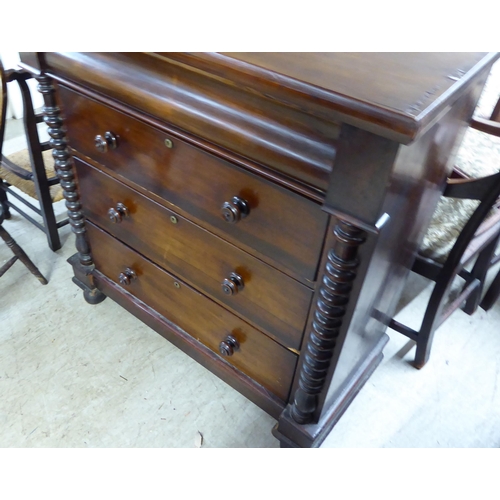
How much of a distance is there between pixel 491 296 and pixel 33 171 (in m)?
1.66

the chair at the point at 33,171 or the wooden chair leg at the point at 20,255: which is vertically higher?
→ the chair at the point at 33,171

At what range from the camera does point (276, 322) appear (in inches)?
39.7

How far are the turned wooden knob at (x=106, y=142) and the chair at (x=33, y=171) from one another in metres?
0.51

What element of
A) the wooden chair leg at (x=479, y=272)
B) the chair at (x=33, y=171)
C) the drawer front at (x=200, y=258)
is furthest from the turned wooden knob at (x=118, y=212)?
the wooden chair leg at (x=479, y=272)

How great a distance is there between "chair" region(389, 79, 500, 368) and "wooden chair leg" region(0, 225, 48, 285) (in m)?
1.21

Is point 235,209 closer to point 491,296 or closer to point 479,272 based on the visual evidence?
point 479,272

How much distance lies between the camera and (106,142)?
3.36 ft

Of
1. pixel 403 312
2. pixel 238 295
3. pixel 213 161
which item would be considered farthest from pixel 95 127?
pixel 403 312

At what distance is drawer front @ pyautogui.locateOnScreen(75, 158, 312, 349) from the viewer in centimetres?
95

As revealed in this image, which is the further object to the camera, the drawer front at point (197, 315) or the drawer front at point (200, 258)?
the drawer front at point (197, 315)

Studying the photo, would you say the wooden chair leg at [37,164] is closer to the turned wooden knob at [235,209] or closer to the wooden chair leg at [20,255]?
the wooden chair leg at [20,255]

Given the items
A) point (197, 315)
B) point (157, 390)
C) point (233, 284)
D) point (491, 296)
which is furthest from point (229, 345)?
point (491, 296)

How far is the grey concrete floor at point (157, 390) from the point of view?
1.28m

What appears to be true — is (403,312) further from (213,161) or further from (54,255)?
(54,255)
